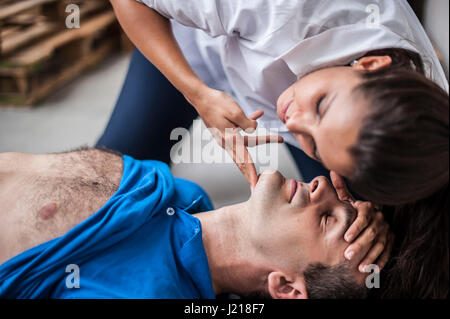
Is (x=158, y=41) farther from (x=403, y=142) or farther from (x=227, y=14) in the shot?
(x=403, y=142)

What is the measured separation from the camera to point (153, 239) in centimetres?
96

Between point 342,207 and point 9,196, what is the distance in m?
0.69

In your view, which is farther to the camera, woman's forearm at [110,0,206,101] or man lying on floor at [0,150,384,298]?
woman's forearm at [110,0,206,101]

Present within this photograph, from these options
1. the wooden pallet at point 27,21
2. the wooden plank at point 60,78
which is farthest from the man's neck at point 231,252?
the wooden pallet at point 27,21

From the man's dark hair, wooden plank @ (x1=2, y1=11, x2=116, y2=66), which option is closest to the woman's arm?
the man's dark hair

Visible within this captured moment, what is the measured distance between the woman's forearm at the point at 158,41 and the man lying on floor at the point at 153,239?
0.25 m

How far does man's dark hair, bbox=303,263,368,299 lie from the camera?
92cm

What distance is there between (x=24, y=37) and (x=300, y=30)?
172cm

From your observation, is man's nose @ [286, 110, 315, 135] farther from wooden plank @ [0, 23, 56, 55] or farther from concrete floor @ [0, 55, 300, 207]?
wooden plank @ [0, 23, 56, 55]

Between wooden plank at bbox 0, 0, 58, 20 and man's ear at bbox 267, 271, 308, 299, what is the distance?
5.98 feet

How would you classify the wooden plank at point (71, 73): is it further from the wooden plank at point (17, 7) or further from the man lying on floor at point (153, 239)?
the man lying on floor at point (153, 239)

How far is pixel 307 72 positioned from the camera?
934 millimetres

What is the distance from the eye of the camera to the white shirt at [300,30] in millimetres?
892

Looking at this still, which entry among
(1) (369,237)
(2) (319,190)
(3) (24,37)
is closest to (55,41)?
(3) (24,37)
